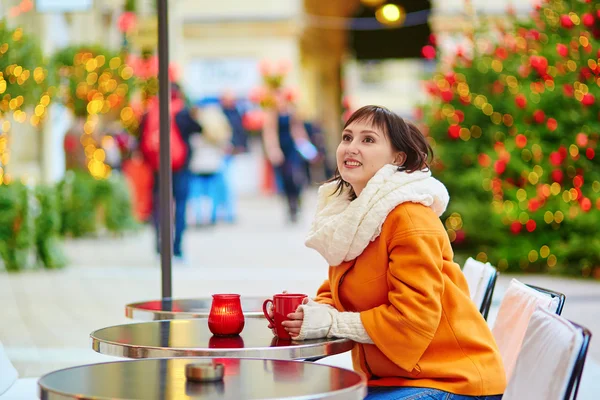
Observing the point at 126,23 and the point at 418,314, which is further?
the point at 126,23

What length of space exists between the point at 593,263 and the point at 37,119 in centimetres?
529

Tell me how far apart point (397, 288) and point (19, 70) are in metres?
6.02

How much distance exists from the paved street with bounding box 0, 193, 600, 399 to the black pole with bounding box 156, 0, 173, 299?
2.84 ft

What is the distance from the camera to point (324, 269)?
360 inches

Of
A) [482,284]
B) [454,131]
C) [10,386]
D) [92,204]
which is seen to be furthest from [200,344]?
[92,204]

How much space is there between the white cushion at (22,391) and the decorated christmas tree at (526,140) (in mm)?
5645

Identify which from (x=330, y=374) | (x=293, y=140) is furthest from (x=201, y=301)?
(x=293, y=140)

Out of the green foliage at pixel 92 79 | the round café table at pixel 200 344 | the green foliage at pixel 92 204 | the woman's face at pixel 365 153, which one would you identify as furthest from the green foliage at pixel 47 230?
the woman's face at pixel 365 153

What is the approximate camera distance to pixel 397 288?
2426 mm

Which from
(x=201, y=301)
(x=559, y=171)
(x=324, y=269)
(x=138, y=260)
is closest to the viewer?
(x=201, y=301)

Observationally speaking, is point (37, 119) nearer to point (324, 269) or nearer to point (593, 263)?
point (324, 269)

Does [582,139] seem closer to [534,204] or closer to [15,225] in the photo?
[534,204]

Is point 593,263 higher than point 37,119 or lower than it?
lower

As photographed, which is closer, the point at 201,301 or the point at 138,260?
the point at 201,301
